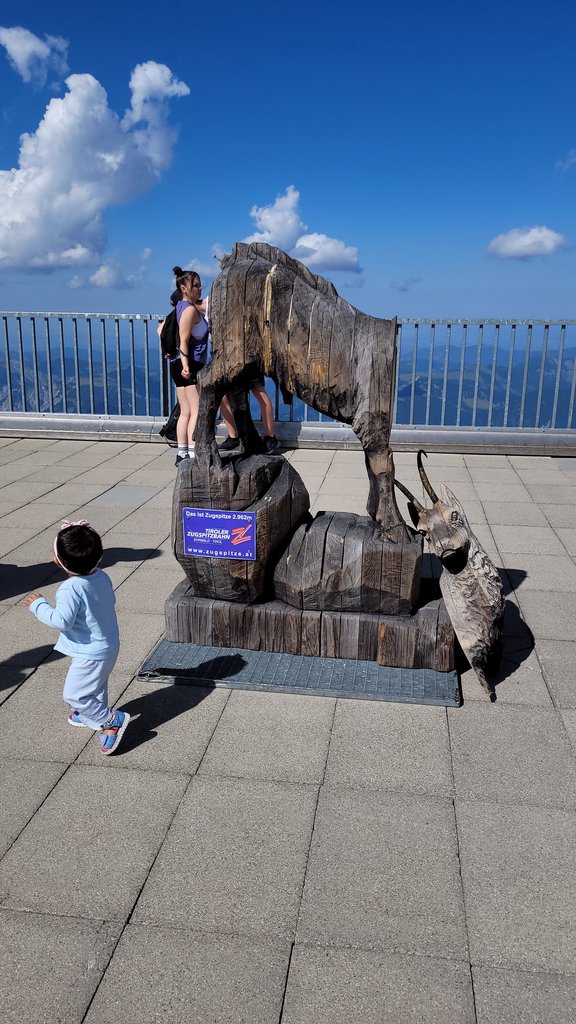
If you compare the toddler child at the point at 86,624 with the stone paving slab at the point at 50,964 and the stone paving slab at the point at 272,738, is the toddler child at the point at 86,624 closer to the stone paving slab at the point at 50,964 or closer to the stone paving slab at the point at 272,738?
the stone paving slab at the point at 272,738

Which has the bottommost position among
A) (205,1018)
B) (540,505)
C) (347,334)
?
(205,1018)

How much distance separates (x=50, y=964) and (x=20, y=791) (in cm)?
Result: 89

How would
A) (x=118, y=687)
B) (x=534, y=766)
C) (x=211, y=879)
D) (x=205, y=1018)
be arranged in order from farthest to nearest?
1. (x=118, y=687)
2. (x=534, y=766)
3. (x=211, y=879)
4. (x=205, y=1018)

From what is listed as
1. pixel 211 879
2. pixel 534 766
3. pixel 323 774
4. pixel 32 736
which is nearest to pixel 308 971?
pixel 211 879

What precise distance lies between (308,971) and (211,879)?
0.49 metres

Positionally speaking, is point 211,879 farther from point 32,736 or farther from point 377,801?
point 32,736

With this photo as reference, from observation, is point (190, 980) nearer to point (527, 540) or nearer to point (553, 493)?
point (527, 540)

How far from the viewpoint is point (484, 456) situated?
928 centimetres

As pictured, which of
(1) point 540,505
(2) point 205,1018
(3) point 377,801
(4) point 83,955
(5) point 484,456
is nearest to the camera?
(2) point 205,1018

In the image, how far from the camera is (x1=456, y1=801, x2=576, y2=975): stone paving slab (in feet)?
7.74

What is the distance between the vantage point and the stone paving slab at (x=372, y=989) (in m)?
2.15

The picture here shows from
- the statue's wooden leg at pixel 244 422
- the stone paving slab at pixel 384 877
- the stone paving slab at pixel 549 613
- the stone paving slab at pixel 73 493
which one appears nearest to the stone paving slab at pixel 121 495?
the stone paving slab at pixel 73 493

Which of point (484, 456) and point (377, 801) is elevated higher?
point (484, 456)

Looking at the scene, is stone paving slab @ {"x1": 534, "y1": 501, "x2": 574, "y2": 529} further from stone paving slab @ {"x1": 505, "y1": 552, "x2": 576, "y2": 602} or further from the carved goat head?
the carved goat head
